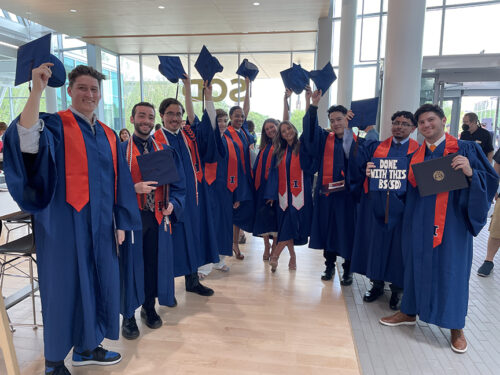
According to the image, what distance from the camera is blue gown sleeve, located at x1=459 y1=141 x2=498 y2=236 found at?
7.31ft

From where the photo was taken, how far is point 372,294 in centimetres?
316

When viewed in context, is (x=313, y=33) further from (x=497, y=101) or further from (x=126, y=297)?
(x=126, y=297)

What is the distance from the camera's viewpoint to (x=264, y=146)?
391 centimetres

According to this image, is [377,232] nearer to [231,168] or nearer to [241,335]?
[241,335]

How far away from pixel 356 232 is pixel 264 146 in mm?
1397

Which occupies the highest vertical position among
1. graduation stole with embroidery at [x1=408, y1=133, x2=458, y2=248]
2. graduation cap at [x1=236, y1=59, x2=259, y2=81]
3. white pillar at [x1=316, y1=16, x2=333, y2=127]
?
white pillar at [x1=316, y1=16, x2=333, y2=127]

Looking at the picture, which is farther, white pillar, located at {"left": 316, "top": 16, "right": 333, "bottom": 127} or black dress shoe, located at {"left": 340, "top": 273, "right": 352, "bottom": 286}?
white pillar, located at {"left": 316, "top": 16, "right": 333, "bottom": 127}

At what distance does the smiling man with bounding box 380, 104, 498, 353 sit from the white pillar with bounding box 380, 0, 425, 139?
1.08 metres

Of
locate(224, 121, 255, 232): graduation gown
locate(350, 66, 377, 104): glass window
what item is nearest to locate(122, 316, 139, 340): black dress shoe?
locate(224, 121, 255, 232): graduation gown

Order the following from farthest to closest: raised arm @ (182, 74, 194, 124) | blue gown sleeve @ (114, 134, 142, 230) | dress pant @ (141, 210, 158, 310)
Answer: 1. raised arm @ (182, 74, 194, 124)
2. dress pant @ (141, 210, 158, 310)
3. blue gown sleeve @ (114, 134, 142, 230)

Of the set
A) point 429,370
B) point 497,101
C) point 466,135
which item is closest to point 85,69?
point 429,370

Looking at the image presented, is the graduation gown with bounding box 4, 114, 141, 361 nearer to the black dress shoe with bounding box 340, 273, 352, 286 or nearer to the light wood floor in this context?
the light wood floor

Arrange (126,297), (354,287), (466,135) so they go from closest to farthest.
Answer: (126,297)
(354,287)
(466,135)

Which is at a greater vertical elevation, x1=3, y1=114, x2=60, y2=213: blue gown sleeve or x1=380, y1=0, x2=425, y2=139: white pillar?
x1=380, y1=0, x2=425, y2=139: white pillar
